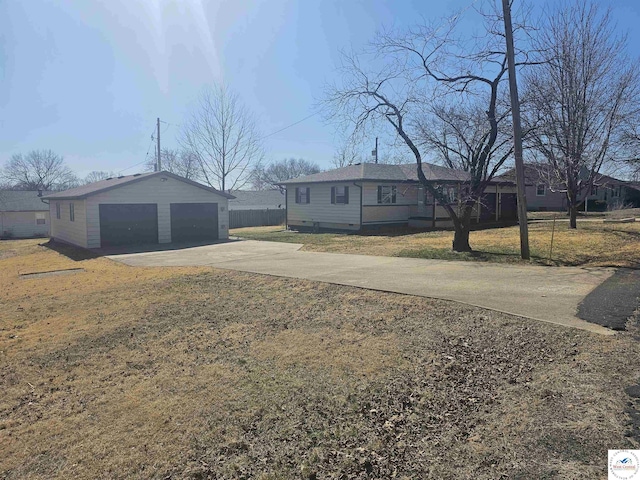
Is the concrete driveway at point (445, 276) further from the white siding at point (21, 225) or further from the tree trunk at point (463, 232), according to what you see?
the white siding at point (21, 225)

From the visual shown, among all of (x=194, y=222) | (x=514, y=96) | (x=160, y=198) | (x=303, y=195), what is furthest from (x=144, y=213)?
(x=514, y=96)

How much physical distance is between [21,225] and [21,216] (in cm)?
78

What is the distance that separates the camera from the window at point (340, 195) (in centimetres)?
2502

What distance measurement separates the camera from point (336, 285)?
9352 mm

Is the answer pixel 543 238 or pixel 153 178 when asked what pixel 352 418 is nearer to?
pixel 543 238

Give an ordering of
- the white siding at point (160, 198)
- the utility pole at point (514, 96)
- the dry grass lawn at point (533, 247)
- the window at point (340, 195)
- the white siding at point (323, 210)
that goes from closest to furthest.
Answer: the utility pole at point (514, 96) → the dry grass lawn at point (533, 247) → the white siding at point (160, 198) → the white siding at point (323, 210) → the window at point (340, 195)

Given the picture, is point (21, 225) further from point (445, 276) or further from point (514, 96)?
point (514, 96)

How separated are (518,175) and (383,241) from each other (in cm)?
738

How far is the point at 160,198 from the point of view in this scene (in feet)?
68.5

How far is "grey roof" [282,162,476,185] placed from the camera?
2421 cm

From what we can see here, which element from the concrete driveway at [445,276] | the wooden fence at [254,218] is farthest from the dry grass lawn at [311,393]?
the wooden fence at [254,218]

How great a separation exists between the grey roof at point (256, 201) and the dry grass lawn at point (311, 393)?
39313 mm

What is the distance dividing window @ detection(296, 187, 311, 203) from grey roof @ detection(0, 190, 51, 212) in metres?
24.2

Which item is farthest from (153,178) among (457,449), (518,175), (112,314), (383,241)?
(457,449)
